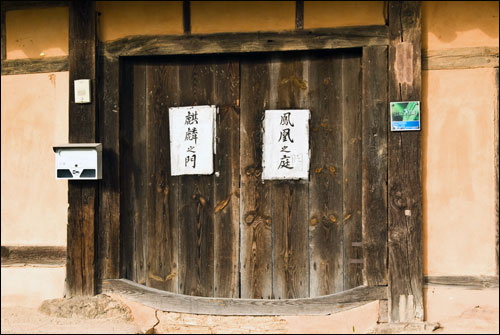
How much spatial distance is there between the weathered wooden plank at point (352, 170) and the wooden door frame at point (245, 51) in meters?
0.15

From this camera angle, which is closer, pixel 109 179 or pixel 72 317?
pixel 72 317

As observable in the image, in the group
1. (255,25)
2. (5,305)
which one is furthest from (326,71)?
(5,305)

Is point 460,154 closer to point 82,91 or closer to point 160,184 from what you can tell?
point 160,184

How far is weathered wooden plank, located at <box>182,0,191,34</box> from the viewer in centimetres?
463

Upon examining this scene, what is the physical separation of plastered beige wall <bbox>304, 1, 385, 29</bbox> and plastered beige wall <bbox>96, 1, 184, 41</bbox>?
1.03 meters

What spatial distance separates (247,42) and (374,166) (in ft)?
4.47

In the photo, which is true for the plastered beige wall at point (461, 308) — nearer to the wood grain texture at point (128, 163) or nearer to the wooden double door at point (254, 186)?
the wooden double door at point (254, 186)

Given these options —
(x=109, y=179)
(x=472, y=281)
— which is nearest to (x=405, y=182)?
(x=472, y=281)

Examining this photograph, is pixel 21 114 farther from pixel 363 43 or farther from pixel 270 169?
pixel 363 43

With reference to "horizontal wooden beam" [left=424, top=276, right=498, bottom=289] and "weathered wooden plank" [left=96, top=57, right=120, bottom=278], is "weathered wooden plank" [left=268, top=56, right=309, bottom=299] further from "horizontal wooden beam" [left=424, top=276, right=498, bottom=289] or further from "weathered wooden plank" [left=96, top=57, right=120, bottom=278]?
"weathered wooden plank" [left=96, top=57, right=120, bottom=278]

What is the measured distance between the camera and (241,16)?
4.57 meters

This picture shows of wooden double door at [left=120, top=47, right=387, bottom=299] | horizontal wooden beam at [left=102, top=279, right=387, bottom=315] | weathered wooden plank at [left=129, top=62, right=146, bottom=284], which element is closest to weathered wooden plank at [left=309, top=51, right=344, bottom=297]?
wooden double door at [left=120, top=47, right=387, bottom=299]

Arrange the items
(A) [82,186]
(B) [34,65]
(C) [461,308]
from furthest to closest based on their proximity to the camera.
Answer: (B) [34,65]
(A) [82,186]
(C) [461,308]

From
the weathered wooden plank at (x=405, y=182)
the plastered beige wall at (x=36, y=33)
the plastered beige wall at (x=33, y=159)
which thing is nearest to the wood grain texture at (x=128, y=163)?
the plastered beige wall at (x=33, y=159)
